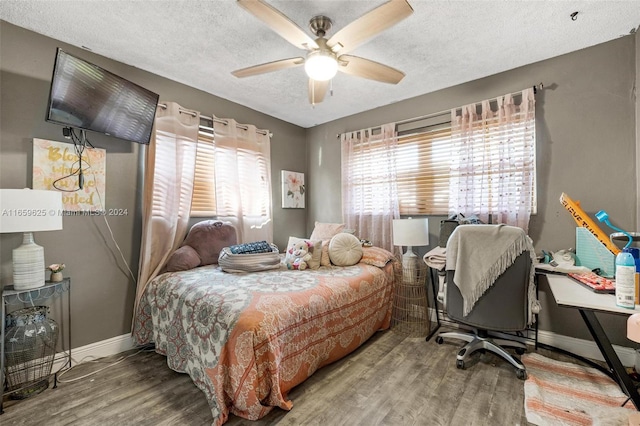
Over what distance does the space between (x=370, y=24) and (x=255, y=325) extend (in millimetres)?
1821

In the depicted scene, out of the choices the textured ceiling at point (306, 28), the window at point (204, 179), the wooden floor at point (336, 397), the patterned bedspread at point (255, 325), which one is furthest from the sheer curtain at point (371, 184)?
the window at point (204, 179)

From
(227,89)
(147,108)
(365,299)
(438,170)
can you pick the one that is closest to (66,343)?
(147,108)

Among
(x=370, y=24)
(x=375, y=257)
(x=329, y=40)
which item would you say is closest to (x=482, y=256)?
(x=375, y=257)

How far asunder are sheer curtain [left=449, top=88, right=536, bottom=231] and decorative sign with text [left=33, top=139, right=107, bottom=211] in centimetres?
329

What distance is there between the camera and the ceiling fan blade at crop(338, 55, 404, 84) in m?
1.99

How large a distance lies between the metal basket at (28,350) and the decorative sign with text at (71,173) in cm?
81

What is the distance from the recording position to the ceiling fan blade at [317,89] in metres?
2.22

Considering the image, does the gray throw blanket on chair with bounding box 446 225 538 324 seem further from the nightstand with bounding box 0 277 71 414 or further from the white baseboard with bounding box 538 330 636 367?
the nightstand with bounding box 0 277 71 414

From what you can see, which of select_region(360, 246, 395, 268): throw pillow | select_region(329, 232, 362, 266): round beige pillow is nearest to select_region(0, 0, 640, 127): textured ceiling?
select_region(329, 232, 362, 266): round beige pillow

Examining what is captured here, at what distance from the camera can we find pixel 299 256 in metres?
2.74

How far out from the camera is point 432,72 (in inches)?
107

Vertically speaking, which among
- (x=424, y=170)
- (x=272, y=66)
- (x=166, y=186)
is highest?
(x=272, y=66)

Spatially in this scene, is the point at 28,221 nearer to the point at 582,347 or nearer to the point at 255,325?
the point at 255,325

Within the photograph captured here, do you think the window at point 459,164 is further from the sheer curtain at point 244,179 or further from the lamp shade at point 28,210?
the lamp shade at point 28,210
